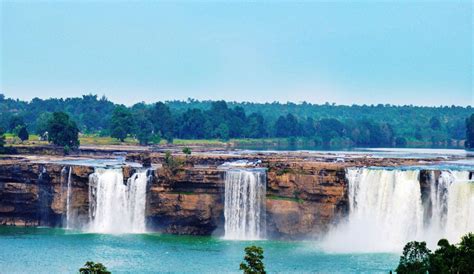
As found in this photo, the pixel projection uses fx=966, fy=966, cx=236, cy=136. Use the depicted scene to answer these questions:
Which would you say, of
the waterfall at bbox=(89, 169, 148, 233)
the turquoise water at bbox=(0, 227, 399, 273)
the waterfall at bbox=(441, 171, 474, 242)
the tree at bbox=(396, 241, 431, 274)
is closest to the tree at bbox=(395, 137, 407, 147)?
the waterfall at bbox=(89, 169, 148, 233)

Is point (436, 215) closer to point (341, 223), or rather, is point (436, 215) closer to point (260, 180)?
point (341, 223)

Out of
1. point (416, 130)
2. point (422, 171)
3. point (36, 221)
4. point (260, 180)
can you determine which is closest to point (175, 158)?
point (260, 180)

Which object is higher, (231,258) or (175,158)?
(175,158)

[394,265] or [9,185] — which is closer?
[394,265]

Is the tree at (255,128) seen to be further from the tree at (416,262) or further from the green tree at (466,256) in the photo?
the green tree at (466,256)

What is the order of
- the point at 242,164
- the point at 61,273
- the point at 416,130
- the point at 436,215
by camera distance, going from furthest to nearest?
the point at 416,130
the point at 242,164
the point at 436,215
the point at 61,273

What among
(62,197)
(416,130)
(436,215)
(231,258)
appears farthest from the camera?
(416,130)
